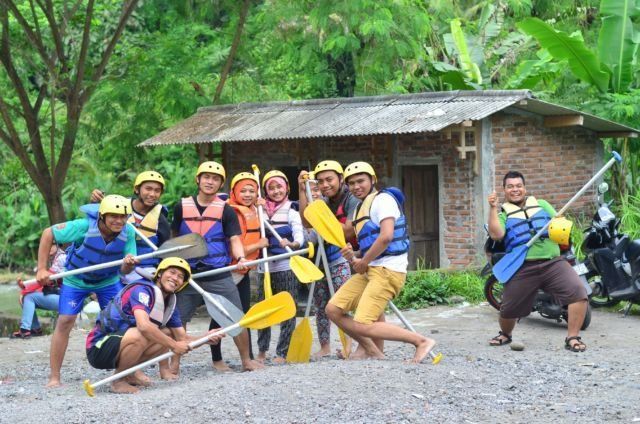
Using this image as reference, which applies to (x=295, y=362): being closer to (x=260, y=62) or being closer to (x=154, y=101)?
(x=154, y=101)

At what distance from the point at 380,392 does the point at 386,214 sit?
5.18 ft

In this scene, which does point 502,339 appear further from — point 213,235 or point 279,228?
point 213,235

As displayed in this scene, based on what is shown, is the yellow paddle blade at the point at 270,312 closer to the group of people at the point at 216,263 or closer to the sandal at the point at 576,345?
the group of people at the point at 216,263

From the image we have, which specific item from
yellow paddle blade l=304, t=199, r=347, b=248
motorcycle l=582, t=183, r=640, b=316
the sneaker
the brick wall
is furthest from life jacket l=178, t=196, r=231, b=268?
the brick wall

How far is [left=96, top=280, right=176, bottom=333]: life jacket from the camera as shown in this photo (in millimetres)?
7746

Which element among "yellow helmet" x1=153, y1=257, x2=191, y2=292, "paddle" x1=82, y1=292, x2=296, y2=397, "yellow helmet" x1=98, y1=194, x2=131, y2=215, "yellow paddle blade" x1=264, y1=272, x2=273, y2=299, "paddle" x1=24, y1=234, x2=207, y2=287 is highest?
"yellow helmet" x1=98, y1=194, x2=131, y2=215

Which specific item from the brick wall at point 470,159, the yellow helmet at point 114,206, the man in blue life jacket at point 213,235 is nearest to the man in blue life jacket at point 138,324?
the yellow helmet at point 114,206

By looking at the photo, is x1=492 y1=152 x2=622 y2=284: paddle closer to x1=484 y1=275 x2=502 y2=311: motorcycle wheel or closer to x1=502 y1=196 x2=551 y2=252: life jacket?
x1=502 y1=196 x2=551 y2=252: life jacket

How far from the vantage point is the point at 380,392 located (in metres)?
7.07

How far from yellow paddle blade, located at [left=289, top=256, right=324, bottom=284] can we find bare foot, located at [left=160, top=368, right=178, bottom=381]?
122 centimetres

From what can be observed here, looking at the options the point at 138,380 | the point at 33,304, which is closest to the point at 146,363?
the point at 138,380

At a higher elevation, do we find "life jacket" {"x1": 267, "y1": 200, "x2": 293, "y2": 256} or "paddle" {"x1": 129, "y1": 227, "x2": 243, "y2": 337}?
"life jacket" {"x1": 267, "y1": 200, "x2": 293, "y2": 256}

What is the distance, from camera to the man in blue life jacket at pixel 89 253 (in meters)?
7.96

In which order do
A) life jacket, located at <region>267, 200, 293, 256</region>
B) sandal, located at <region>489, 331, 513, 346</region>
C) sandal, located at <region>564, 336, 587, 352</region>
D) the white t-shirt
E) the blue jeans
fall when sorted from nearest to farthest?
the white t-shirt
life jacket, located at <region>267, 200, 293, 256</region>
sandal, located at <region>564, 336, 587, 352</region>
sandal, located at <region>489, 331, 513, 346</region>
the blue jeans
